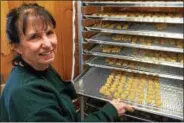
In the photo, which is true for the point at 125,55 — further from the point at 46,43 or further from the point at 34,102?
the point at 34,102

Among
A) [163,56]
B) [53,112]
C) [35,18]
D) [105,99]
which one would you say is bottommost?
[105,99]

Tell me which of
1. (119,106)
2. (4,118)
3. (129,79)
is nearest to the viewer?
(4,118)

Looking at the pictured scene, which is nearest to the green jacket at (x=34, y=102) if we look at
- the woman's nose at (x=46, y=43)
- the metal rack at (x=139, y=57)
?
the woman's nose at (x=46, y=43)

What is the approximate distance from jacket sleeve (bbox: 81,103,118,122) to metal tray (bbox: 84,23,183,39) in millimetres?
512

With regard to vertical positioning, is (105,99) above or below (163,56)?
below

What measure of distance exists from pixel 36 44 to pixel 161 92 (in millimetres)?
902

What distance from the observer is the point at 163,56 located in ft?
4.83

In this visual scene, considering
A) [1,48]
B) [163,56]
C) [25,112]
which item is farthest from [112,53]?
[1,48]

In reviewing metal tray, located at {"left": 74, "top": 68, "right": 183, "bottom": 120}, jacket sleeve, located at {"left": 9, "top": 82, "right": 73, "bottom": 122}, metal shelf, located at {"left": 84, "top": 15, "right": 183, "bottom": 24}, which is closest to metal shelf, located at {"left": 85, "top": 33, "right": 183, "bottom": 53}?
metal shelf, located at {"left": 84, "top": 15, "right": 183, "bottom": 24}

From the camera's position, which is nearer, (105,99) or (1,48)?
(105,99)

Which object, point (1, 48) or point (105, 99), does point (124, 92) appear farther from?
point (1, 48)

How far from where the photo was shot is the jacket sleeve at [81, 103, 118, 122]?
1.10m

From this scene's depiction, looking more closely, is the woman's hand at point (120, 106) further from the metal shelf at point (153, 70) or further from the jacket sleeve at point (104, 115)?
the metal shelf at point (153, 70)

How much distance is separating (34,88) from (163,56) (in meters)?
0.93
